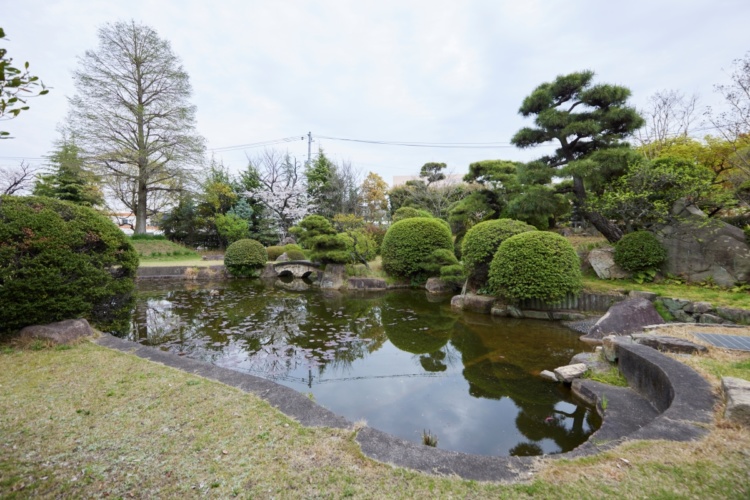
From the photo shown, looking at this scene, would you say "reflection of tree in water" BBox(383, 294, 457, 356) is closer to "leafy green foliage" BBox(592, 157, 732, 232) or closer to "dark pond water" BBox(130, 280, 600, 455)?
"dark pond water" BBox(130, 280, 600, 455)

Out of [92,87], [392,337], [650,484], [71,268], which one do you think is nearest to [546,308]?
[392,337]

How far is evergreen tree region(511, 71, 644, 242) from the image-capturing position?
7324 millimetres

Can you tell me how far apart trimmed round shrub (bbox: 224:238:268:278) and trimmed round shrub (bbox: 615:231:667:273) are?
34.0 ft

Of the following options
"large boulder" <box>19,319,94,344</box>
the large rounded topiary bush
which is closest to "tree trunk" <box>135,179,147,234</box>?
the large rounded topiary bush

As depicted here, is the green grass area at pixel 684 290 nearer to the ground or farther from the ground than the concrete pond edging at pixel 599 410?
farther from the ground

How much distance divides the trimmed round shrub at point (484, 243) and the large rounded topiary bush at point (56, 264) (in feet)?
20.5

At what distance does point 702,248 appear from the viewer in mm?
6039

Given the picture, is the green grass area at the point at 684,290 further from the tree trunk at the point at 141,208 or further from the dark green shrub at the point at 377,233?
the tree trunk at the point at 141,208

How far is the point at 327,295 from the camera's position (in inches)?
351

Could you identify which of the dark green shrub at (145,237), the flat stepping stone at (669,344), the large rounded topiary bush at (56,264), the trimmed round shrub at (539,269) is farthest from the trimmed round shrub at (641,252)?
the dark green shrub at (145,237)

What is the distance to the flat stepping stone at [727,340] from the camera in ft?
11.0

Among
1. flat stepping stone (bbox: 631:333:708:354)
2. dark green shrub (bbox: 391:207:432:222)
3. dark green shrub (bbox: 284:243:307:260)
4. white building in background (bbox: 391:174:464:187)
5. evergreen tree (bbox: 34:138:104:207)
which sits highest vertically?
white building in background (bbox: 391:174:464:187)

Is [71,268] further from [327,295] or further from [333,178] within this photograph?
[333,178]

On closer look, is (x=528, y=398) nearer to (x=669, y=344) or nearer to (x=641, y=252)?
(x=669, y=344)
